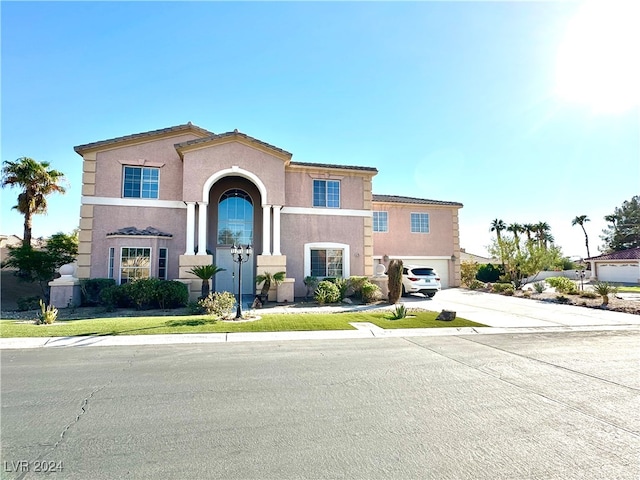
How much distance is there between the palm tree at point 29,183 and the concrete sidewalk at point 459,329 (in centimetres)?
1498

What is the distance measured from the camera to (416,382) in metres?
5.70

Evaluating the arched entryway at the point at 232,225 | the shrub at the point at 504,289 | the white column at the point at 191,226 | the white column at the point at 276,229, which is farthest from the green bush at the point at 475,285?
the white column at the point at 191,226

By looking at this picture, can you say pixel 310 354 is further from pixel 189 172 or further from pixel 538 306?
pixel 538 306

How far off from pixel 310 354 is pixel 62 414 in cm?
450

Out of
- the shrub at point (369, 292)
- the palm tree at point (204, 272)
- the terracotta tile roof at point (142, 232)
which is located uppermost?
the terracotta tile roof at point (142, 232)

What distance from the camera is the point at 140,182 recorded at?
16531 mm

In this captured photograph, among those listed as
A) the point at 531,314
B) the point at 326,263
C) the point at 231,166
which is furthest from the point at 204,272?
the point at 531,314

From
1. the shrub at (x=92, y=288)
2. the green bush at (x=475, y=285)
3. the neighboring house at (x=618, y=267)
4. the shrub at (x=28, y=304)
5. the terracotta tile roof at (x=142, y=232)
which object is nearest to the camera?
the shrub at (x=92, y=288)

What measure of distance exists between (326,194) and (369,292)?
240 inches

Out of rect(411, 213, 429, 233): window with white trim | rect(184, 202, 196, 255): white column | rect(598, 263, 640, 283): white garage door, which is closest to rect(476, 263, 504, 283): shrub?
rect(411, 213, 429, 233): window with white trim

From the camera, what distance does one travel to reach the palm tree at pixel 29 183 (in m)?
19.3

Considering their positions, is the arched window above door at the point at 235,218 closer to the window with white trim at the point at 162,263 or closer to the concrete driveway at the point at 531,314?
the window with white trim at the point at 162,263

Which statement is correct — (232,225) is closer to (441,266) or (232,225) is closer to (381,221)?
(381,221)

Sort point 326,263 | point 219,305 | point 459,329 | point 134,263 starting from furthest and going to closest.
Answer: point 326,263, point 134,263, point 219,305, point 459,329
